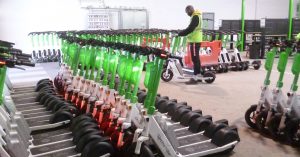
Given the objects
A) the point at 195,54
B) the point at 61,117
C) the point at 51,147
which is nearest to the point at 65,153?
the point at 51,147

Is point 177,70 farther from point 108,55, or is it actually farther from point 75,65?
point 108,55

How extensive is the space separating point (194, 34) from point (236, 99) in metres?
2.00

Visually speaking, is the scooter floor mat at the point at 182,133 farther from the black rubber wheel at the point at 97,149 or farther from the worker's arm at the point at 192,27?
the worker's arm at the point at 192,27

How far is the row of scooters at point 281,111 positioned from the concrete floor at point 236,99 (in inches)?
4.3

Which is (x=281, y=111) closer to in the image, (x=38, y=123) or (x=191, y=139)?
(x=191, y=139)

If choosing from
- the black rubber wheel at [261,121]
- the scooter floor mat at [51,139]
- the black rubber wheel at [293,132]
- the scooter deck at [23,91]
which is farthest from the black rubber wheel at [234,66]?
the scooter floor mat at [51,139]

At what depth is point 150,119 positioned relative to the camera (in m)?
2.56

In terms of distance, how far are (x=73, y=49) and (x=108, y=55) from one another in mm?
1273

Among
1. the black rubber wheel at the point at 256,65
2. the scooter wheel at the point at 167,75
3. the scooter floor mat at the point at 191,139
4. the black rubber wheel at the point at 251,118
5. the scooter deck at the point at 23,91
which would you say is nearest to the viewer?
the scooter floor mat at the point at 191,139

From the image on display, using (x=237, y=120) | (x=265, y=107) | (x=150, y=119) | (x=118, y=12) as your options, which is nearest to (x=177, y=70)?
(x=237, y=120)

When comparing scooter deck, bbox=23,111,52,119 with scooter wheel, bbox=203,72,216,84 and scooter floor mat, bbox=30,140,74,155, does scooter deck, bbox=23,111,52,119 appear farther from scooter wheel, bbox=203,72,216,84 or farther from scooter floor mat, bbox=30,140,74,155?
scooter wheel, bbox=203,72,216,84

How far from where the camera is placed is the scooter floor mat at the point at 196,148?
2902 millimetres

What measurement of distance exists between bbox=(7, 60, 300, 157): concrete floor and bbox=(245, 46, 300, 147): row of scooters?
0.36ft

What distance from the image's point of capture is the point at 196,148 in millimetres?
2996
